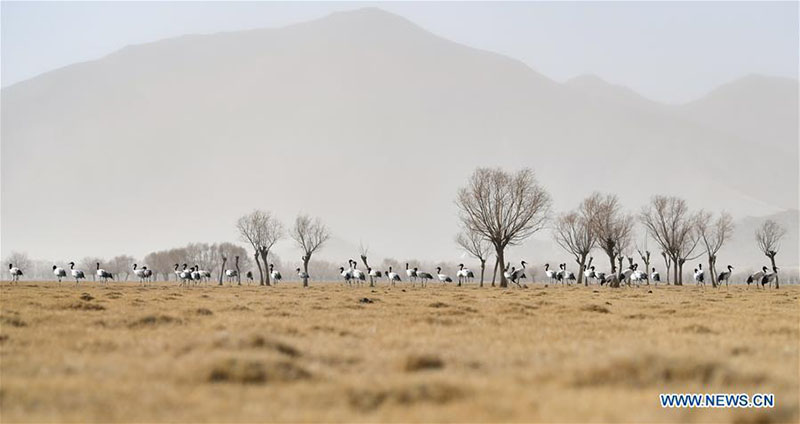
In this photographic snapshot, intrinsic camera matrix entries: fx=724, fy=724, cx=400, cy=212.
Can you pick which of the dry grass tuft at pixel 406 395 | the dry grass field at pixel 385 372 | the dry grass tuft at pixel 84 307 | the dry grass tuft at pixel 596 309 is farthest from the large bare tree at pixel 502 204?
the dry grass tuft at pixel 406 395

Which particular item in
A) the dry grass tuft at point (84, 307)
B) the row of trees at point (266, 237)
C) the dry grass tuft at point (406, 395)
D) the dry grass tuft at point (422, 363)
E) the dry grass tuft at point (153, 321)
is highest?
the row of trees at point (266, 237)

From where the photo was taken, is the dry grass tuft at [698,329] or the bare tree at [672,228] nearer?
the dry grass tuft at [698,329]

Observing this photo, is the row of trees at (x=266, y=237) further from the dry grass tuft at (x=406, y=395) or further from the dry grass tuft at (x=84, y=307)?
the dry grass tuft at (x=406, y=395)

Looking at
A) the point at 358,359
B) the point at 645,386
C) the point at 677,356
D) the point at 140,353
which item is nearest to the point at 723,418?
the point at 645,386

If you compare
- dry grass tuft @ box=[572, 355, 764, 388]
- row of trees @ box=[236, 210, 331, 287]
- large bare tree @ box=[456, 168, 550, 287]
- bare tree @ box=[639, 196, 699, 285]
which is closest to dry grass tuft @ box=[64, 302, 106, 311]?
dry grass tuft @ box=[572, 355, 764, 388]

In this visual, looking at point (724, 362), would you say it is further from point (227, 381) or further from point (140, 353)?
point (140, 353)

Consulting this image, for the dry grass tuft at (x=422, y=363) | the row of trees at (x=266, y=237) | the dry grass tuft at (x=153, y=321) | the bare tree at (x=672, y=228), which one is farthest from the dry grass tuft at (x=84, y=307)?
the bare tree at (x=672, y=228)

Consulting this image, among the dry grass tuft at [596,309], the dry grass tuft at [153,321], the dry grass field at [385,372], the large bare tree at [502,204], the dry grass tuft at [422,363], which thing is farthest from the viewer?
the large bare tree at [502,204]

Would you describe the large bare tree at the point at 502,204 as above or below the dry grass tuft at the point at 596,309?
above

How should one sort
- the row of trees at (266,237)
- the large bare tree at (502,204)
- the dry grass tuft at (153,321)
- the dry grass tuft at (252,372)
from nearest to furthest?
the dry grass tuft at (252,372) → the dry grass tuft at (153,321) → the large bare tree at (502,204) → the row of trees at (266,237)

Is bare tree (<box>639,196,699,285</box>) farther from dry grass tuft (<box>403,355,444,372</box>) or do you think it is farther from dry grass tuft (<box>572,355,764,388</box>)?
dry grass tuft (<box>403,355,444,372</box>)

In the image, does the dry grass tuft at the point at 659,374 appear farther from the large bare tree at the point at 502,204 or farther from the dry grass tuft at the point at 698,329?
the large bare tree at the point at 502,204

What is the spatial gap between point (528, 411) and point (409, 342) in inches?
304

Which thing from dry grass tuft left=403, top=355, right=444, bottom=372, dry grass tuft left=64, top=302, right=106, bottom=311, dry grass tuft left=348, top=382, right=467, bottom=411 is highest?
dry grass tuft left=64, top=302, right=106, bottom=311
